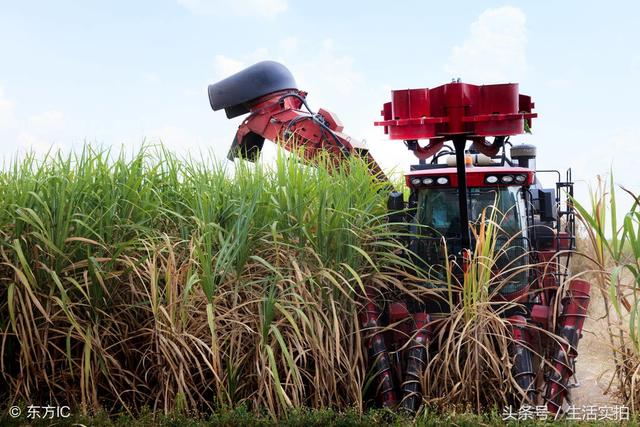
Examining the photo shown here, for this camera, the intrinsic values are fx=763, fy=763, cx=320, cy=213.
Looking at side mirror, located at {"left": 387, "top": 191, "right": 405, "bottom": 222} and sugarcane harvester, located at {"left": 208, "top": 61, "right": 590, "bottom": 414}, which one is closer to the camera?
sugarcane harvester, located at {"left": 208, "top": 61, "right": 590, "bottom": 414}

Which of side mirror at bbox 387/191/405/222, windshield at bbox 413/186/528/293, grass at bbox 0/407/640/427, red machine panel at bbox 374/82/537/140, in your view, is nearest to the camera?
grass at bbox 0/407/640/427

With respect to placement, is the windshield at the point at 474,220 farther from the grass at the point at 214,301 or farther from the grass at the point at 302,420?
the grass at the point at 302,420

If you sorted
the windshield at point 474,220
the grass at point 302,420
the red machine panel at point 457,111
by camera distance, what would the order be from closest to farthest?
the grass at point 302,420, the red machine panel at point 457,111, the windshield at point 474,220

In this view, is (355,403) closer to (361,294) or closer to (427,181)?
(361,294)

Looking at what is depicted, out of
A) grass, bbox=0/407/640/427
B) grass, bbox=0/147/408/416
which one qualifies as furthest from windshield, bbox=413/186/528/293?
grass, bbox=0/407/640/427

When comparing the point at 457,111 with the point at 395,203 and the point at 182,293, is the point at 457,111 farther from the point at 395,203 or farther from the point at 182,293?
the point at 182,293

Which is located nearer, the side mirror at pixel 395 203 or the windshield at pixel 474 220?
the windshield at pixel 474 220

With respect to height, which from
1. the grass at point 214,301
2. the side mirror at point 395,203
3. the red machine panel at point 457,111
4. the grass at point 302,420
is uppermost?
the red machine panel at point 457,111

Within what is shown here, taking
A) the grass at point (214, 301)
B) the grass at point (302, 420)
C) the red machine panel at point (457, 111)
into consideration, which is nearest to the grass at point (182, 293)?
the grass at point (214, 301)

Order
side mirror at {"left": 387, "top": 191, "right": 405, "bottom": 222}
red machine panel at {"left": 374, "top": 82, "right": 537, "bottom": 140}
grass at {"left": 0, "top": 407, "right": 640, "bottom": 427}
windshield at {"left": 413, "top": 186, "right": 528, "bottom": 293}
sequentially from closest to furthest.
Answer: grass at {"left": 0, "top": 407, "right": 640, "bottom": 427} → red machine panel at {"left": 374, "top": 82, "right": 537, "bottom": 140} → windshield at {"left": 413, "top": 186, "right": 528, "bottom": 293} → side mirror at {"left": 387, "top": 191, "right": 405, "bottom": 222}

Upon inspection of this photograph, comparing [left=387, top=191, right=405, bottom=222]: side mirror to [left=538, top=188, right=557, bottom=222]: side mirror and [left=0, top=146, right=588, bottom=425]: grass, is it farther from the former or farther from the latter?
[left=538, top=188, right=557, bottom=222]: side mirror

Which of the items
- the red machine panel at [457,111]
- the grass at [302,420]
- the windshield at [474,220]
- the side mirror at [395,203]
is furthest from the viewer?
the side mirror at [395,203]

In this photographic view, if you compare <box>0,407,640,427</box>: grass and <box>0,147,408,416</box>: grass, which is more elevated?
<box>0,147,408,416</box>: grass

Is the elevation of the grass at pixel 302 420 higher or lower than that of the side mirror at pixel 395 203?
lower
